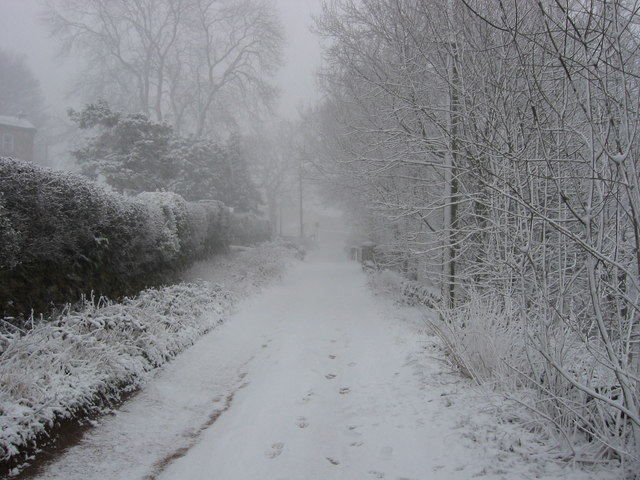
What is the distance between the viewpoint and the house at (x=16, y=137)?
30891 mm

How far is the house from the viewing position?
30.9m

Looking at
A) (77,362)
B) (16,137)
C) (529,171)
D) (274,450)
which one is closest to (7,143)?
(16,137)

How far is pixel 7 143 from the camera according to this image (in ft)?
102

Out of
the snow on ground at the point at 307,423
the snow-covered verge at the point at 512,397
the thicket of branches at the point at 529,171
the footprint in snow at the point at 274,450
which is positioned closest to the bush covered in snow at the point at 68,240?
the snow on ground at the point at 307,423

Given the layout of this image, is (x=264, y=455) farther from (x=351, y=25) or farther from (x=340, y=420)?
(x=351, y=25)

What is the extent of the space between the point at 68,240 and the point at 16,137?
3307cm

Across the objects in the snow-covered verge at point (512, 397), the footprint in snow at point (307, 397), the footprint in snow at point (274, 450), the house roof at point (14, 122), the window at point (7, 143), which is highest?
the house roof at point (14, 122)

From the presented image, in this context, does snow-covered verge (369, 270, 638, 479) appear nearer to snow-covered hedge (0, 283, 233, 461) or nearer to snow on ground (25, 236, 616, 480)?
snow on ground (25, 236, 616, 480)

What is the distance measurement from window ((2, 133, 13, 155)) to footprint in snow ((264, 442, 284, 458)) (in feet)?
119

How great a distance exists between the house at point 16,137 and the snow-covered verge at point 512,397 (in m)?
35.6

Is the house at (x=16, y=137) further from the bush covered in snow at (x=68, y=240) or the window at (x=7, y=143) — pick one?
the bush covered in snow at (x=68, y=240)

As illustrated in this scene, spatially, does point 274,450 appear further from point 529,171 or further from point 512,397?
point 529,171

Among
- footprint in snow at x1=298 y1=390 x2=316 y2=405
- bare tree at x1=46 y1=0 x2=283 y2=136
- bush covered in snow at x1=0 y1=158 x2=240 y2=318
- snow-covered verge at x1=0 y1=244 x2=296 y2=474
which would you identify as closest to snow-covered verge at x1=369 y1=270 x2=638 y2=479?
footprint in snow at x1=298 y1=390 x2=316 y2=405

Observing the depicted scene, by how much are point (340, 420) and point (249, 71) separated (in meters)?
26.7
